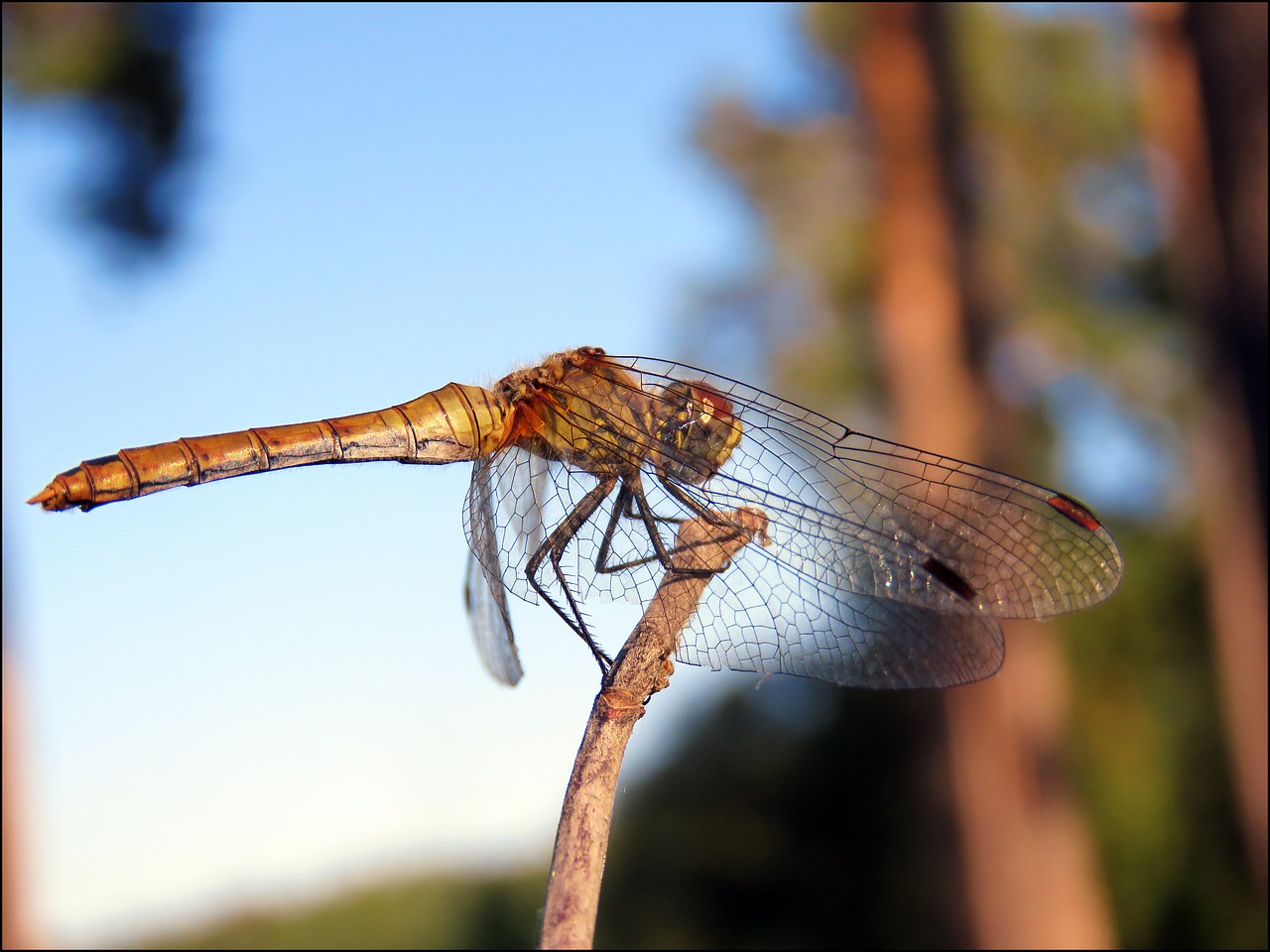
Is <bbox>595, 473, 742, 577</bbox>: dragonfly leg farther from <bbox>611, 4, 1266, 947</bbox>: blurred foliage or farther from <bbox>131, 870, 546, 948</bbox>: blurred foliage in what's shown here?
<bbox>131, 870, 546, 948</bbox>: blurred foliage

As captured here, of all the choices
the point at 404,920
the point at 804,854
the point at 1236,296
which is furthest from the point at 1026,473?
the point at 404,920

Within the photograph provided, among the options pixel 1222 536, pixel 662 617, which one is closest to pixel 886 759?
pixel 1222 536

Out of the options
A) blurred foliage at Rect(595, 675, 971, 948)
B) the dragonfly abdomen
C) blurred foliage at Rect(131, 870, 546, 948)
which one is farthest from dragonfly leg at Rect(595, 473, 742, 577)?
blurred foliage at Rect(595, 675, 971, 948)

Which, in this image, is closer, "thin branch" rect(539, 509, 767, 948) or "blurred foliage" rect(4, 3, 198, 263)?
"thin branch" rect(539, 509, 767, 948)

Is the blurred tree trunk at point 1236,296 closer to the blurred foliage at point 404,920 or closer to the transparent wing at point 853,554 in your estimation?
the transparent wing at point 853,554

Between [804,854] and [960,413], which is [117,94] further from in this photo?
[804,854]

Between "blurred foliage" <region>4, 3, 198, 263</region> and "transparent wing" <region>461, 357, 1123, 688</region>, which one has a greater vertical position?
"blurred foliage" <region>4, 3, 198, 263</region>

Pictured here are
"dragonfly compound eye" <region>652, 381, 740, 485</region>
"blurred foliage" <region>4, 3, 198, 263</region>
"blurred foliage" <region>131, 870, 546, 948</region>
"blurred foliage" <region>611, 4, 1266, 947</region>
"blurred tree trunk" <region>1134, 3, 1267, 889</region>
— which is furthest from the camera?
"blurred foliage" <region>611, 4, 1266, 947</region>
